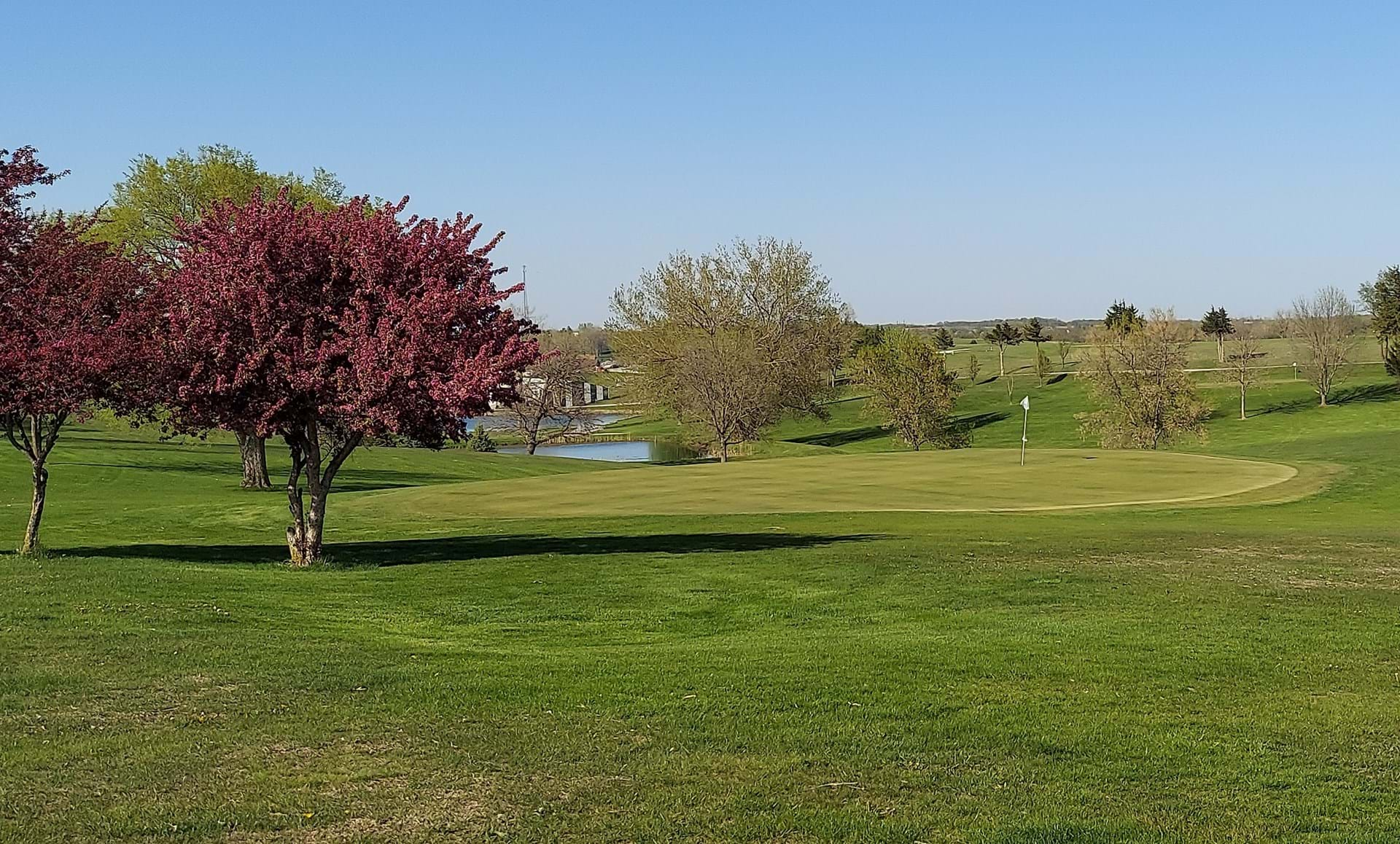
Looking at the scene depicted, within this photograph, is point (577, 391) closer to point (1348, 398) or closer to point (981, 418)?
point (981, 418)

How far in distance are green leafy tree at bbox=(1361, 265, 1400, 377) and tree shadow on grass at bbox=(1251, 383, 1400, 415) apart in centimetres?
199

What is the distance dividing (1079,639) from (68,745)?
32.4ft

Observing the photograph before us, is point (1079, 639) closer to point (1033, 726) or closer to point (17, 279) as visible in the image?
point (1033, 726)

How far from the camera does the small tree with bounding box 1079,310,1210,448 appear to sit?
82562 mm

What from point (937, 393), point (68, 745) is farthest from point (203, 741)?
point (937, 393)

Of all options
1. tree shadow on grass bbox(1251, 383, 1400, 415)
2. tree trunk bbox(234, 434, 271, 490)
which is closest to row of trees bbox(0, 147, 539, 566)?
tree trunk bbox(234, 434, 271, 490)

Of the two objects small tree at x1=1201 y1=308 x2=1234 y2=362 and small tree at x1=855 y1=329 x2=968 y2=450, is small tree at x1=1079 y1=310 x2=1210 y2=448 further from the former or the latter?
small tree at x1=1201 y1=308 x2=1234 y2=362

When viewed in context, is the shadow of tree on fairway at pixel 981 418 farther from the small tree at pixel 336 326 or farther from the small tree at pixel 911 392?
the small tree at pixel 336 326

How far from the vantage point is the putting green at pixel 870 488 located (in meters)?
35.8

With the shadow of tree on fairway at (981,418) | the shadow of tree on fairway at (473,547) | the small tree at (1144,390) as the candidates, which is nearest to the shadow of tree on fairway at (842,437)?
the shadow of tree on fairway at (981,418)

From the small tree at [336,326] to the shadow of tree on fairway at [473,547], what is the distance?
295 centimetres

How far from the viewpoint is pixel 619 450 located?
108938mm

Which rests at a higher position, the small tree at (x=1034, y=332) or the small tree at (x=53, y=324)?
the small tree at (x=1034, y=332)

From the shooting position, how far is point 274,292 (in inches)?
809
